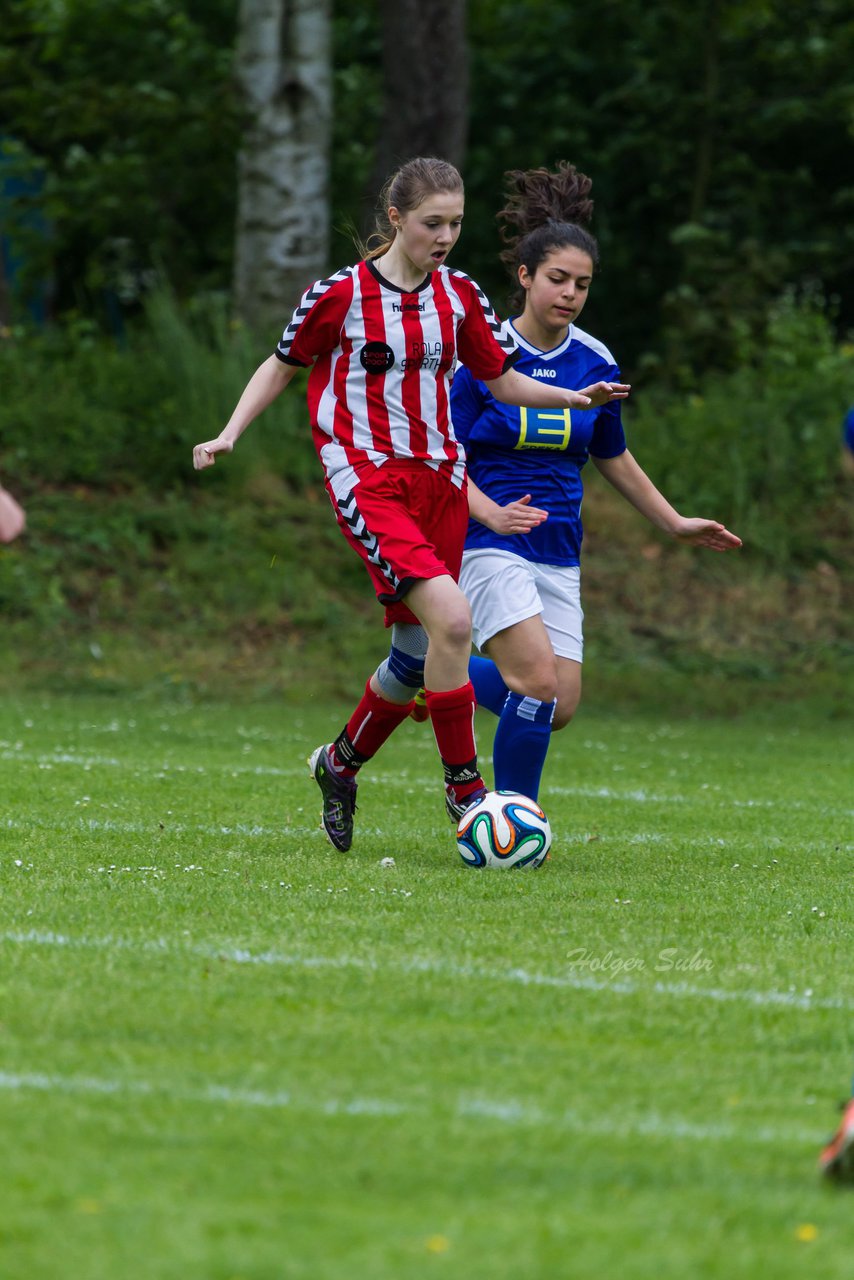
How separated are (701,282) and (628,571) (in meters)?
3.83

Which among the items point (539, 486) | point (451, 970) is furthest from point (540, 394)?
point (451, 970)

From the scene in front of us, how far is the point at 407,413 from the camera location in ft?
20.3

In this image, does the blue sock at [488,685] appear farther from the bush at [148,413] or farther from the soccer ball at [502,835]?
the bush at [148,413]

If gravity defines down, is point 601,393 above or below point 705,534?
above

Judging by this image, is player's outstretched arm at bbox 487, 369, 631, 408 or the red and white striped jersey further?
player's outstretched arm at bbox 487, 369, 631, 408

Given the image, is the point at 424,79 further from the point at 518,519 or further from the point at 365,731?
the point at 365,731

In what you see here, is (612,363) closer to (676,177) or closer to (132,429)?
(132,429)

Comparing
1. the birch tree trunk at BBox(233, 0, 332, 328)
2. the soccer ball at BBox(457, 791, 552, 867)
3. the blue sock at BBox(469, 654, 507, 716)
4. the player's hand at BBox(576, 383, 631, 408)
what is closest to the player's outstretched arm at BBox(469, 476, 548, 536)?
the player's hand at BBox(576, 383, 631, 408)

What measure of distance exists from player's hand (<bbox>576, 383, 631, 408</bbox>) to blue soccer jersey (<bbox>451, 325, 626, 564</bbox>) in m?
0.52

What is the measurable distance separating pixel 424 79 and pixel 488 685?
10828 millimetres

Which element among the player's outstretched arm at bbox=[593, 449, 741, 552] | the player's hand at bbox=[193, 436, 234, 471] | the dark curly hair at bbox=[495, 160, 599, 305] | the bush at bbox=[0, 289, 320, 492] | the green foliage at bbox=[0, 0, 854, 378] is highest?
the dark curly hair at bbox=[495, 160, 599, 305]

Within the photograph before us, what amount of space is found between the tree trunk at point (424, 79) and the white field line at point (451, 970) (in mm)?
12920

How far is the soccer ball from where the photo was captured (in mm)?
6133

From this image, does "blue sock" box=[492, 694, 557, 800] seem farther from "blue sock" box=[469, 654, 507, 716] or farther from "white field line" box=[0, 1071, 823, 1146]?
"white field line" box=[0, 1071, 823, 1146]
